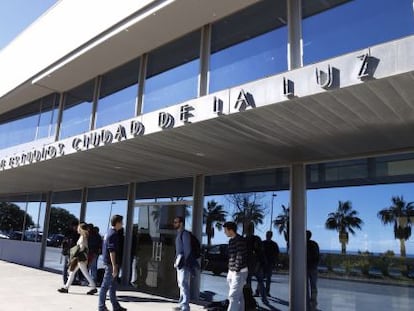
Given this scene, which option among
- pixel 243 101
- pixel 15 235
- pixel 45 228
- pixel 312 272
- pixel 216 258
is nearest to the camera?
pixel 243 101

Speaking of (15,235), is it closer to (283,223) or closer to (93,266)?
(93,266)

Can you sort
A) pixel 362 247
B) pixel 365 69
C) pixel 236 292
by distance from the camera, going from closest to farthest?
pixel 365 69, pixel 236 292, pixel 362 247

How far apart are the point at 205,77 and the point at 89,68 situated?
14.6 feet

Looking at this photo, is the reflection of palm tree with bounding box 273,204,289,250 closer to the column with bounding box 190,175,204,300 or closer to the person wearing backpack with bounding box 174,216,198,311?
the person wearing backpack with bounding box 174,216,198,311

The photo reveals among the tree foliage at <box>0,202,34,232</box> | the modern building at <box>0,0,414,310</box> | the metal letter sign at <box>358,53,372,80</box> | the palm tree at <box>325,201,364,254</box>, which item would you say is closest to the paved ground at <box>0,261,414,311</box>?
the modern building at <box>0,0,414,310</box>

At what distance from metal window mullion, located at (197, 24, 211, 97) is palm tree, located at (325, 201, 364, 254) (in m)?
3.23

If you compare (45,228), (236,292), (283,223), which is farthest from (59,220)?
(236,292)

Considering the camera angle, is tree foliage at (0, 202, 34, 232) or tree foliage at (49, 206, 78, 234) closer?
tree foliage at (49, 206, 78, 234)

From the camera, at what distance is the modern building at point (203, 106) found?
17.6ft

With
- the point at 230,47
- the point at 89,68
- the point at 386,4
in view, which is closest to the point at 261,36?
the point at 230,47

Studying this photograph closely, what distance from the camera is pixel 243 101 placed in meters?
5.58

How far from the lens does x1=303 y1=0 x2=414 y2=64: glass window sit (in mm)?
5816

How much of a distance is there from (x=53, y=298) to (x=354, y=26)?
761 centimetres

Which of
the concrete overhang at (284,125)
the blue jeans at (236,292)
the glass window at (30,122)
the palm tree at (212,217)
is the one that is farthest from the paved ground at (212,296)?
the glass window at (30,122)
